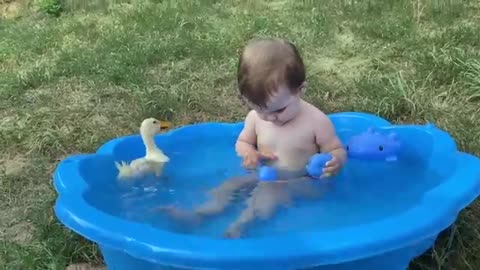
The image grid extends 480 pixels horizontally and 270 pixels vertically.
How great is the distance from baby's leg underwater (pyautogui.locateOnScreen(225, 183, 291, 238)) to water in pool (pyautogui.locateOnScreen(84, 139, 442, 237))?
3cm

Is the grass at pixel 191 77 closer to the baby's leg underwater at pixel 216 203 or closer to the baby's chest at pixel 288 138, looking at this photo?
the baby's leg underwater at pixel 216 203

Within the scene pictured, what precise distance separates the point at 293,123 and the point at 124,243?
0.88m

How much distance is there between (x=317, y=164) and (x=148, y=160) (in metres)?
0.70

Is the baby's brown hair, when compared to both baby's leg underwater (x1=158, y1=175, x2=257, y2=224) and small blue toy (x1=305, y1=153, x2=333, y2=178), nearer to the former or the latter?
small blue toy (x1=305, y1=153, x2=333, y2=178)

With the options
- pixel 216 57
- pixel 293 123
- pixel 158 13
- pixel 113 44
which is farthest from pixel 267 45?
pixel 158 13

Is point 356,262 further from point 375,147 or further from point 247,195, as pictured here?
point 375,147

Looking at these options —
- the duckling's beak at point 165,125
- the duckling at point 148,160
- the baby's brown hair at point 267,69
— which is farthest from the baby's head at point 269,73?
the duckling's beak at point 165,125

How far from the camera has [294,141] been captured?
Result: 2.76 m

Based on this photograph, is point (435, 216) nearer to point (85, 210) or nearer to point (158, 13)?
point (85, 210)

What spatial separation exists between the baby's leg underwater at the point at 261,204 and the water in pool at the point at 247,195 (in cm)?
3

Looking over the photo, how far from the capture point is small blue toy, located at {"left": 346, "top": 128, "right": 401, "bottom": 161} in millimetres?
2945


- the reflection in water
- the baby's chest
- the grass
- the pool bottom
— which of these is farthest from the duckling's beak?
the pool bottom

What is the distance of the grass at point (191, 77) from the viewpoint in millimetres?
3020

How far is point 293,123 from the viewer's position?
9.06 ft
